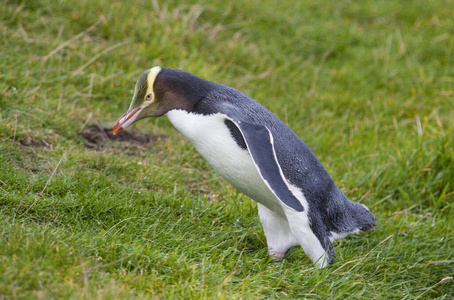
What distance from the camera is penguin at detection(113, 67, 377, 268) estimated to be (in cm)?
321

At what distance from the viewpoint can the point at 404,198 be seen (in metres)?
4.97

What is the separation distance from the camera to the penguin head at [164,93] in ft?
11.5

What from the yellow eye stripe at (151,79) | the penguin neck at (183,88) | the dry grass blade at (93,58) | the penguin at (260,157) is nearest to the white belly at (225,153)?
the penguin at (260,157)

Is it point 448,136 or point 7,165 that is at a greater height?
point 7,165

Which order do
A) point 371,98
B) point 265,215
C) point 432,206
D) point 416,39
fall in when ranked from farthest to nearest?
point 416,39
point 371,98
point 432,206
point 265,215

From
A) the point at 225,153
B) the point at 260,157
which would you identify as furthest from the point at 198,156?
the point at 260,157

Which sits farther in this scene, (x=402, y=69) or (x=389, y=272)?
(x=402, y=69)

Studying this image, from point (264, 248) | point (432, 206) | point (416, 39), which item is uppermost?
point (416, 39)

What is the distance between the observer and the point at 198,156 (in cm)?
496

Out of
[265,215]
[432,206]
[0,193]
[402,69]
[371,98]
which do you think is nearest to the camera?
[0,193]

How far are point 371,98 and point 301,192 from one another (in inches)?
134

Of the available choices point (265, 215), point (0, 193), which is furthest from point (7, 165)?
point (265, 215)

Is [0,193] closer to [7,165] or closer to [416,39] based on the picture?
[7,165]

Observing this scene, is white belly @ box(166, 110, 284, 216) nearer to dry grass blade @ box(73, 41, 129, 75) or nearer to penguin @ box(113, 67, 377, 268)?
penguin @ box(113, 67, 377, 268)
